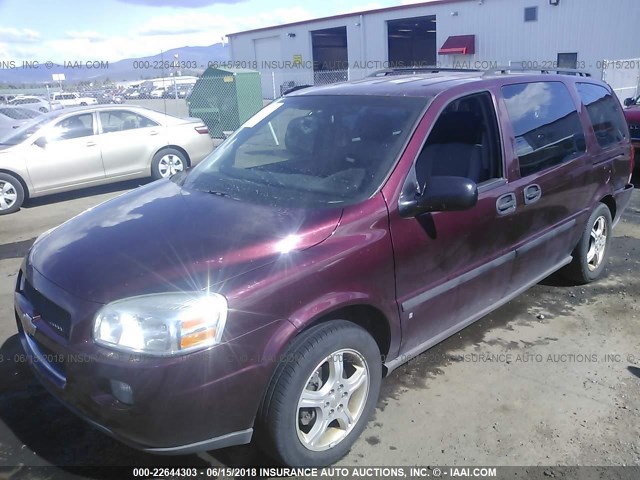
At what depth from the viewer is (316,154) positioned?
325cm

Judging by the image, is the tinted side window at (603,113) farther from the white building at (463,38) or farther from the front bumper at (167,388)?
the white building at (463,38)

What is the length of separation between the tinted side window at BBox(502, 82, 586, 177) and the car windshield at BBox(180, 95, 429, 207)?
908 mm

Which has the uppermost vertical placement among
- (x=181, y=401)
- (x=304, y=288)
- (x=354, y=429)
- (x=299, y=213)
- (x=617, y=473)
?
(x=299, y=213)

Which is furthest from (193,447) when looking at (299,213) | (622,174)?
(622,174)

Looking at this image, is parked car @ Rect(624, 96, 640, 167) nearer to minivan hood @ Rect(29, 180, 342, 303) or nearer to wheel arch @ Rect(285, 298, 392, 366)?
wheel arch @ Rect(285, 298, 392, 366)

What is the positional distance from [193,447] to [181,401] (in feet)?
0.81

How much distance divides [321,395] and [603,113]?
3.72 metres

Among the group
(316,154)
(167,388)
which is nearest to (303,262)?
(167,388)

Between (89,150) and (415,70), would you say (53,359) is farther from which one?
(89,150)

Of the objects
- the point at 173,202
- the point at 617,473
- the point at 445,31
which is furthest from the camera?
the point at 445,31

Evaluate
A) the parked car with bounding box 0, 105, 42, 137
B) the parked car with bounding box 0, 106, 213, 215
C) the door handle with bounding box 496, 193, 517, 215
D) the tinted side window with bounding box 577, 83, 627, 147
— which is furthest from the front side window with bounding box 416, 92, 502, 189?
the parked car with bounding box 0, 105, 42, 137

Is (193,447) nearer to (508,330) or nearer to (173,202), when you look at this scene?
(173,202)

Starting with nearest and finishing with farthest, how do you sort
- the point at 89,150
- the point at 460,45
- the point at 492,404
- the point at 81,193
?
the point at 492,404
the point at 89,150
the point at 81,193
the point at 460,45

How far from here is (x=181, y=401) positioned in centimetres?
215
